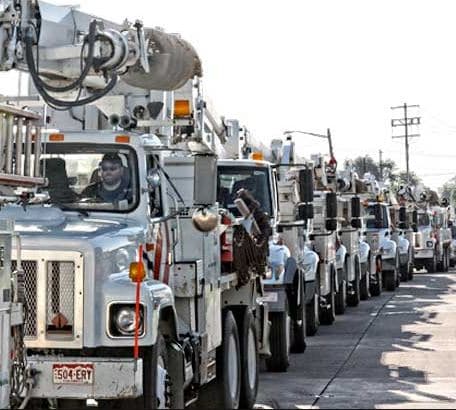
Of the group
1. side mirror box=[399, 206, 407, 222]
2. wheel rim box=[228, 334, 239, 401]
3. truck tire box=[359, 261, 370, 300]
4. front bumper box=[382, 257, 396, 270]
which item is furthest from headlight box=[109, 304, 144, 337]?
side mirror box=[399, 206, 407, 222]

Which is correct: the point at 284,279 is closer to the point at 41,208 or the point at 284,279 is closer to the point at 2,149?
the point at 41,208

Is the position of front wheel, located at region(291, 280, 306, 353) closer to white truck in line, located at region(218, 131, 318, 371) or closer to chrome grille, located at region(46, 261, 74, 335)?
white truck in line, located at region(218, 131, 318, 371)

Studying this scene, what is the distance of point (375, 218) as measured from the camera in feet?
112

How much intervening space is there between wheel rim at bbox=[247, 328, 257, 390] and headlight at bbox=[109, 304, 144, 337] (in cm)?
371

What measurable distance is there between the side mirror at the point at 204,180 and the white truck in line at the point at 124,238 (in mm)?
12

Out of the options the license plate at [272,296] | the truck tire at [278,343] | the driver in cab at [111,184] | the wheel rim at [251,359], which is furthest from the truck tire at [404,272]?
the driver in cab at [111,184]

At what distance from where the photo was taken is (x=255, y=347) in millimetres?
13078

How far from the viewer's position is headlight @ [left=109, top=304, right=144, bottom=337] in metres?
9.07

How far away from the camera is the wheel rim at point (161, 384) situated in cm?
938

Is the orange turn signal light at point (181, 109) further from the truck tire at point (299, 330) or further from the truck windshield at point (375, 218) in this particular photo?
the truck windshield at point (375, 218)

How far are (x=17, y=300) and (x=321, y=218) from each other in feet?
51.6

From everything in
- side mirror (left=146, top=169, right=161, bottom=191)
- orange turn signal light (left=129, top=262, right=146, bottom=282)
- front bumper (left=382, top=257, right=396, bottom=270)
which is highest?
side mirror (left=146, top=169, right=161, bottom=191)

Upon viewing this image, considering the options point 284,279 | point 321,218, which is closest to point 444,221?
point 321,218

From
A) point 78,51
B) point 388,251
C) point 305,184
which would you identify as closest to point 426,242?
point 388,251
